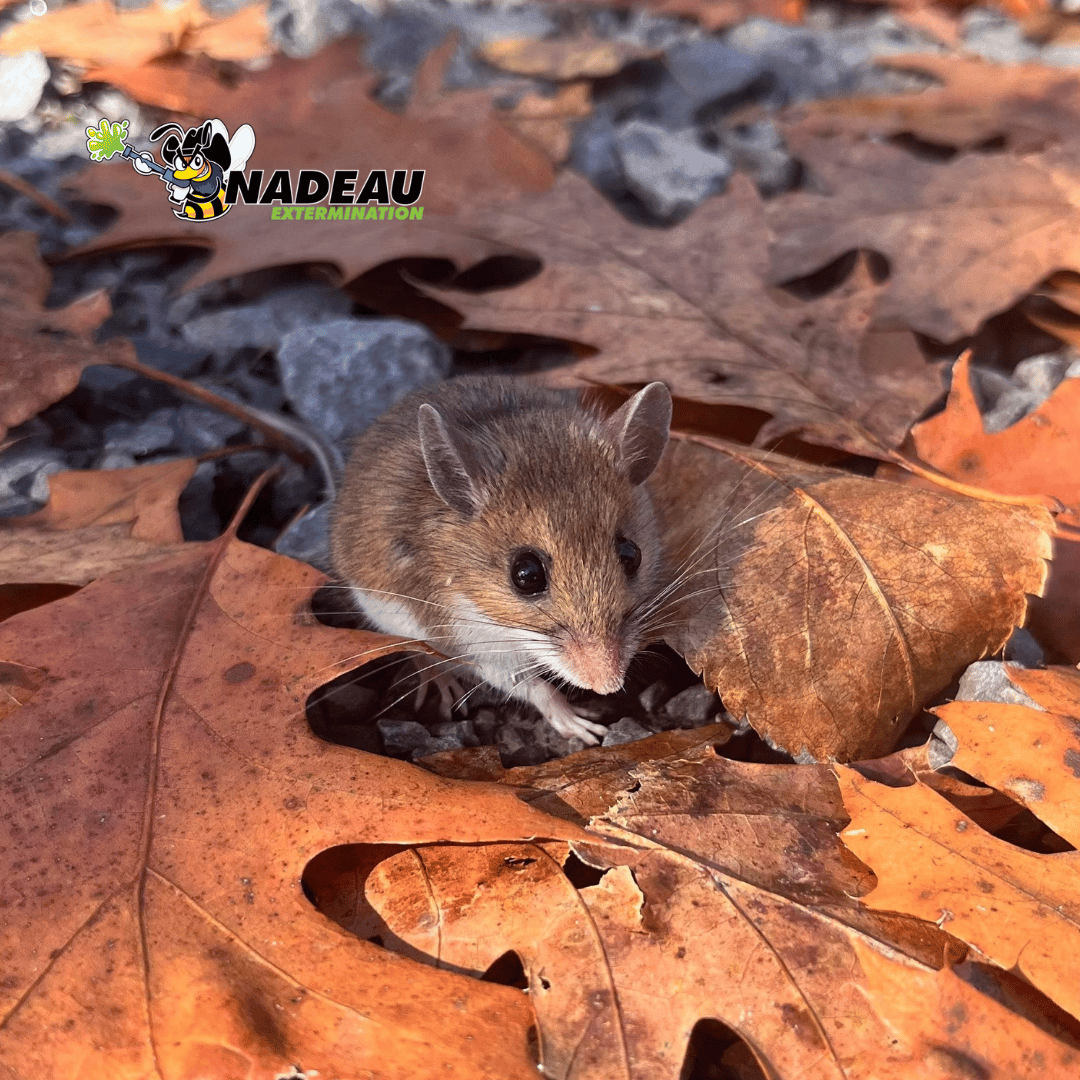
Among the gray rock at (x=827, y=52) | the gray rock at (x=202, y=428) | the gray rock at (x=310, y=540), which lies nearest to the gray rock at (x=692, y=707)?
→ the gray rock at (x=310, y=540)

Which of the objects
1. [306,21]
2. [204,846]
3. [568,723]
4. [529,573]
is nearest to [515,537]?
[529,573]

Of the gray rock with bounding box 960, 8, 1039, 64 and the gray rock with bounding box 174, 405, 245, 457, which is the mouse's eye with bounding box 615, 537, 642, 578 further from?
the gray rock with bounding box 960, 8, 1039, 64

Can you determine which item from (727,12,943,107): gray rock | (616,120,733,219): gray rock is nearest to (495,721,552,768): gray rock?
(616,120,733,219): gray rock

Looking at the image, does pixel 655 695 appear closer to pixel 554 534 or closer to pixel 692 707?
pixel 692 707

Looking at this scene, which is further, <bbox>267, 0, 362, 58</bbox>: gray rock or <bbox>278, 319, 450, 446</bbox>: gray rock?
<bbox>267, 0, 362, 58</bbox>: gray rock

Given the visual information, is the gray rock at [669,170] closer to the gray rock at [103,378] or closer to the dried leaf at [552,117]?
the dried leaf at [552,117]

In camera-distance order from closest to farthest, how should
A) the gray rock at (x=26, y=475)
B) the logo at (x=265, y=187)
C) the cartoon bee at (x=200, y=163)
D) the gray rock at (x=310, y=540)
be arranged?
the gray rock at (x=26, y=475), the gray rock at (x=310, y=540), the logo at (x=265, y=187), the cartoon bee at (x=200, y=163)

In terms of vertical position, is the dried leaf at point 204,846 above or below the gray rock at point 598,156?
below
